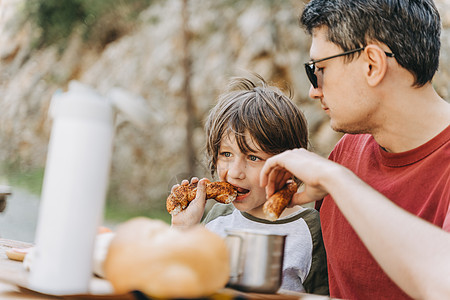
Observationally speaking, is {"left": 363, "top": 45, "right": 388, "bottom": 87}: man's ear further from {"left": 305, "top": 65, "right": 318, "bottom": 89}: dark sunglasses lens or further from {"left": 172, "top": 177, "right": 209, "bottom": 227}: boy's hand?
{"left": 172, "top": 177, "right": 209, "bottom": 227}: boy's hand

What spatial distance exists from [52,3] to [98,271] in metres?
13.3

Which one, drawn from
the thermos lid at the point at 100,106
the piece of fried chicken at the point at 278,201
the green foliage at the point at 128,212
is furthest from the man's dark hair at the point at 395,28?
the green foliage at the point at 128,212

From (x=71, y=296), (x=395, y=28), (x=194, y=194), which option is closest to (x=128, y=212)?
(x=194, y=194)

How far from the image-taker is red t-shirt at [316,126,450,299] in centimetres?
175

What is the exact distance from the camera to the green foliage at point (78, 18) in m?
13.2

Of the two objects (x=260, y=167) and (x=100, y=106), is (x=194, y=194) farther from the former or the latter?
(x=100, y=106)

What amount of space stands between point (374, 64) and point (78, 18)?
1332cm

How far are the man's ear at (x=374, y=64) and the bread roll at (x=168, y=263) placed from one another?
118 cm

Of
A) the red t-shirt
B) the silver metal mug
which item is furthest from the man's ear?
the silver metal mug

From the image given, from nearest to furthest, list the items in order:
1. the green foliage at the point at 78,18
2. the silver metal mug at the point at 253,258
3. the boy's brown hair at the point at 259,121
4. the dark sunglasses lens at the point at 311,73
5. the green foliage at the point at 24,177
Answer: the silver metal mug at the point at 253,258 < the dark sunglasses lens at the point at 311,73 < the boy's brown hair at the point at 259,121 < the green foliage at the point at 24,177 < the green foliage at the point at 78,18

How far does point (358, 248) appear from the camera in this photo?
6.42 feet

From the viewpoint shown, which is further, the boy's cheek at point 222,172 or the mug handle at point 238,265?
the boy's cheek at point 222,172

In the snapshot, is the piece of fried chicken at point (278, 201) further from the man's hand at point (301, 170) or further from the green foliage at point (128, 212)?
the green foliage at point (128, 212)

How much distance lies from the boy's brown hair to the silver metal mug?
0.96 m
